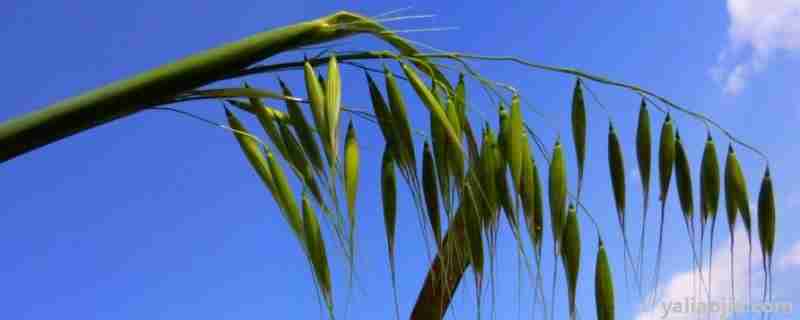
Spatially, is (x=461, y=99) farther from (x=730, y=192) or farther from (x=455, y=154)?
(x=730, y=192)

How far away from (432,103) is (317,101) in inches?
6.3

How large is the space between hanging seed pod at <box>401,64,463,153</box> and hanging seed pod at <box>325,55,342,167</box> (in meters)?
0.10

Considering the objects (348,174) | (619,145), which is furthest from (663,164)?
(348,174)

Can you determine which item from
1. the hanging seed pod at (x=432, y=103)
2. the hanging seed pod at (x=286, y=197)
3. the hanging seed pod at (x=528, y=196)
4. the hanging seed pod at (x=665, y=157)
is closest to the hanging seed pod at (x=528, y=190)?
the hanging seed pod at (x=528, y=196)

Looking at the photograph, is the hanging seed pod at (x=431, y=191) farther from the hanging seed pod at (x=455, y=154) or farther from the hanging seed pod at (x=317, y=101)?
the hanging seed pod at (x=317, y=101)

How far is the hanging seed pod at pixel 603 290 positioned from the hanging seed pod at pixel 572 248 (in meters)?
0.03

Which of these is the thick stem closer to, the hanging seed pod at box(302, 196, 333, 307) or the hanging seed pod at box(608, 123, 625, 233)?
the hanging seed pod at box(302, 196, 333, 307)

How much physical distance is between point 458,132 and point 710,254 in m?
0.49

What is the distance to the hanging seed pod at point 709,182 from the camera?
114 centimetres

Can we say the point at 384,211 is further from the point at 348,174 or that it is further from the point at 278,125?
the point at 278,125

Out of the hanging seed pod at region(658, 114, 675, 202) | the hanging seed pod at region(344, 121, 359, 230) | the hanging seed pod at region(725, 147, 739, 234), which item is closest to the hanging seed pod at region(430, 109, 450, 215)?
the hanging seed pod at region(344, 121, 359, 230)

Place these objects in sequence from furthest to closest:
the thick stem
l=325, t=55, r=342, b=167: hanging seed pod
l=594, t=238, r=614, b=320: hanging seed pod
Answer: l=594, t=238, r=614, b=320: hanging seed pod → l=325, t=55, r=342, b=167: hanging seed pod → the thick stem

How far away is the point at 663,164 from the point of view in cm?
112

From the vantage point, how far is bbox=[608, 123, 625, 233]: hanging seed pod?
1.11m
